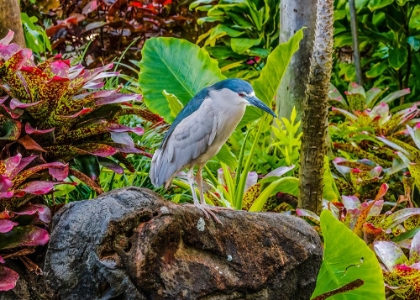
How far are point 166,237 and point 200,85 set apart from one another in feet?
6.96

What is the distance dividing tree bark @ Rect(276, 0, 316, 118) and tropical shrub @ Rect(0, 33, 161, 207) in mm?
1899

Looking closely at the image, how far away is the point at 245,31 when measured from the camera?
594 centimetres

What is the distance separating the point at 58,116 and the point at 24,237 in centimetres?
56

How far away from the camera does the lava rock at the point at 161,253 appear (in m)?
2.12

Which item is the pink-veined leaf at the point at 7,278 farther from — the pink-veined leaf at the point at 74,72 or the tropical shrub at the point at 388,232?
the tropical shrub at the point at 388,232

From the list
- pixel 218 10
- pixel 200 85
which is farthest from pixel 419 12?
pixel 200 85

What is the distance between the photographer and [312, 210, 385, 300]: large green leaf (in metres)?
2.39

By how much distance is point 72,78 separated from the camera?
2.88 m

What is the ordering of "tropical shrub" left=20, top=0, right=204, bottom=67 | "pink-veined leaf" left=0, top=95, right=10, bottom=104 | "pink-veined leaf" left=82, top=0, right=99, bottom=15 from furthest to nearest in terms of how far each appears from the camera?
"pink-veined leaf" left=82, top=0, right=99, bottom=15
"tropical shrub" left=20, top=0, right=204, bottom=67
"pink-veined leaf" left=0, top=95, right=10, bottom=104

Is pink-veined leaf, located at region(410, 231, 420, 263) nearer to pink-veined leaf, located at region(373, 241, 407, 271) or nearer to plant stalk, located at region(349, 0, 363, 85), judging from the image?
pink-veined leaf, located at region(373, 241, 407, 271)

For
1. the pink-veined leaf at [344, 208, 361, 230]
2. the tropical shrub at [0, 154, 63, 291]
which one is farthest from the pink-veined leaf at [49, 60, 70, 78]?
the pink-veined leaf at [344, 208, 361, 230]

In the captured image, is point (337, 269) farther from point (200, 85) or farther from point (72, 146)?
point (200, 85)

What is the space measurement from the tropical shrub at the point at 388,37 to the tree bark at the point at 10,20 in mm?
3374

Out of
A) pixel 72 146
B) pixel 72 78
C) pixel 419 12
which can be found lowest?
pixel 419 12
